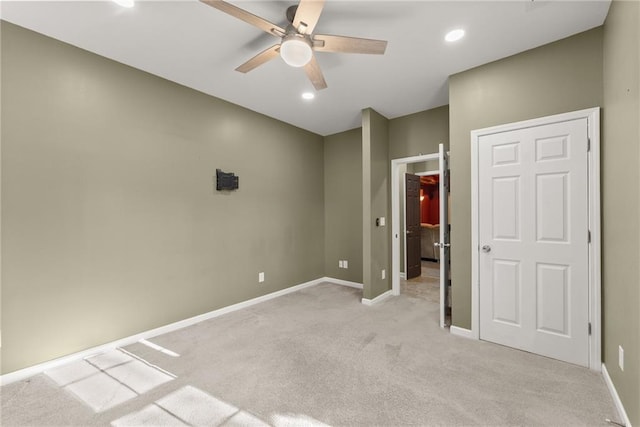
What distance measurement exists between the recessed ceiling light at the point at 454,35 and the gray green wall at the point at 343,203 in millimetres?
2421

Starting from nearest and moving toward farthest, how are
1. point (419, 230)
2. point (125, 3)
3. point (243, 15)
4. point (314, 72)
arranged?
point (243, 15) → point (125, 3) → point (314, 72) → point (419, 230)

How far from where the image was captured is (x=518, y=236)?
257cm

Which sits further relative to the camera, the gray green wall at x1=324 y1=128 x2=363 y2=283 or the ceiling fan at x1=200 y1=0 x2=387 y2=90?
the gray green wall at x1=324 y1=128 x2=363 y2=283

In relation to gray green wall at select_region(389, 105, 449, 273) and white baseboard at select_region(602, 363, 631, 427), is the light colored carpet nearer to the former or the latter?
white baseboard at select_region(602, 363, 631, 427)

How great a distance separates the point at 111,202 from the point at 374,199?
3.12m

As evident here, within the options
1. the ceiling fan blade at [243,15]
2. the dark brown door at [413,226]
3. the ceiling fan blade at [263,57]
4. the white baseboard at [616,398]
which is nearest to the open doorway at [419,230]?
the dark brown door at [413,226]

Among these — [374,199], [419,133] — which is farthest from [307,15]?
[419,133]

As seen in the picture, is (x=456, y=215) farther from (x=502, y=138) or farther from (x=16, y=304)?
(x=16, y=304)

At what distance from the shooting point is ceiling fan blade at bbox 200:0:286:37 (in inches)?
62.5

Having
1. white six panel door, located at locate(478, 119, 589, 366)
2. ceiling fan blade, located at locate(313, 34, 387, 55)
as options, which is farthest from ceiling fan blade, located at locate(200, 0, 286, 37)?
white six panel door, located at locate(478, 119, 589, 366)

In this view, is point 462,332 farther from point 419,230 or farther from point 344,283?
point 419,230

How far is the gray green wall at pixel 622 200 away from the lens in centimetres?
153

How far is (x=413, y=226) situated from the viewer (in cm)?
561

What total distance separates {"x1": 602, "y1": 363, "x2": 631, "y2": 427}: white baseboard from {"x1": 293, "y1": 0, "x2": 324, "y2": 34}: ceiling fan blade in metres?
3.10
